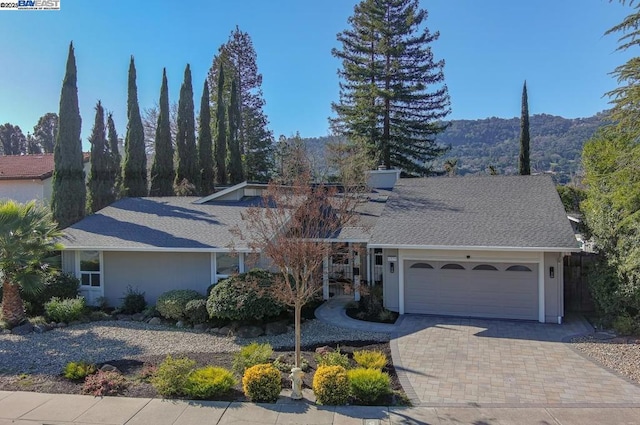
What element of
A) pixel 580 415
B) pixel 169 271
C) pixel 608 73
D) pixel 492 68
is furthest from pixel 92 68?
pixel 580 415

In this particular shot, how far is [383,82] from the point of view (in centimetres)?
3478

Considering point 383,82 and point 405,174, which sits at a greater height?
point 383,82

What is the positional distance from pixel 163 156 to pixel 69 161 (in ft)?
20.6

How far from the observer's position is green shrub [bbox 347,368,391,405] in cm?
715

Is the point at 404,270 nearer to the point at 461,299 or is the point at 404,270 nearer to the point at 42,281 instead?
the point at 461,299

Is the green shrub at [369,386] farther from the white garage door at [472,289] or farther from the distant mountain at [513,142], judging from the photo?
the distant mountain at [513,142]

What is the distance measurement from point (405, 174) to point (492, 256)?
22.2 metres

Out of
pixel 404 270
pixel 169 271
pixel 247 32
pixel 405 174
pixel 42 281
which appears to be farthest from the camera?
pixel 247 32

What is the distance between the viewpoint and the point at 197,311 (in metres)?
12.5

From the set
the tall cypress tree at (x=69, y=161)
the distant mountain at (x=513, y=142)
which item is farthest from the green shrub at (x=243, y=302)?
the distant mountain at (x=513, y=142)

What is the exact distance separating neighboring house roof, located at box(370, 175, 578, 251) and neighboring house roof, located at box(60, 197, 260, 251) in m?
5.29

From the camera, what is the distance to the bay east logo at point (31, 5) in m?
12.1

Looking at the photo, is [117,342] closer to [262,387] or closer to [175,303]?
[175,303]

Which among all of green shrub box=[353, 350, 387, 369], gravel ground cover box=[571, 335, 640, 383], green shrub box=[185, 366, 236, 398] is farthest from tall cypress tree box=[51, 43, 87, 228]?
gravel ground cover box=[571, 335, 640, 383]
